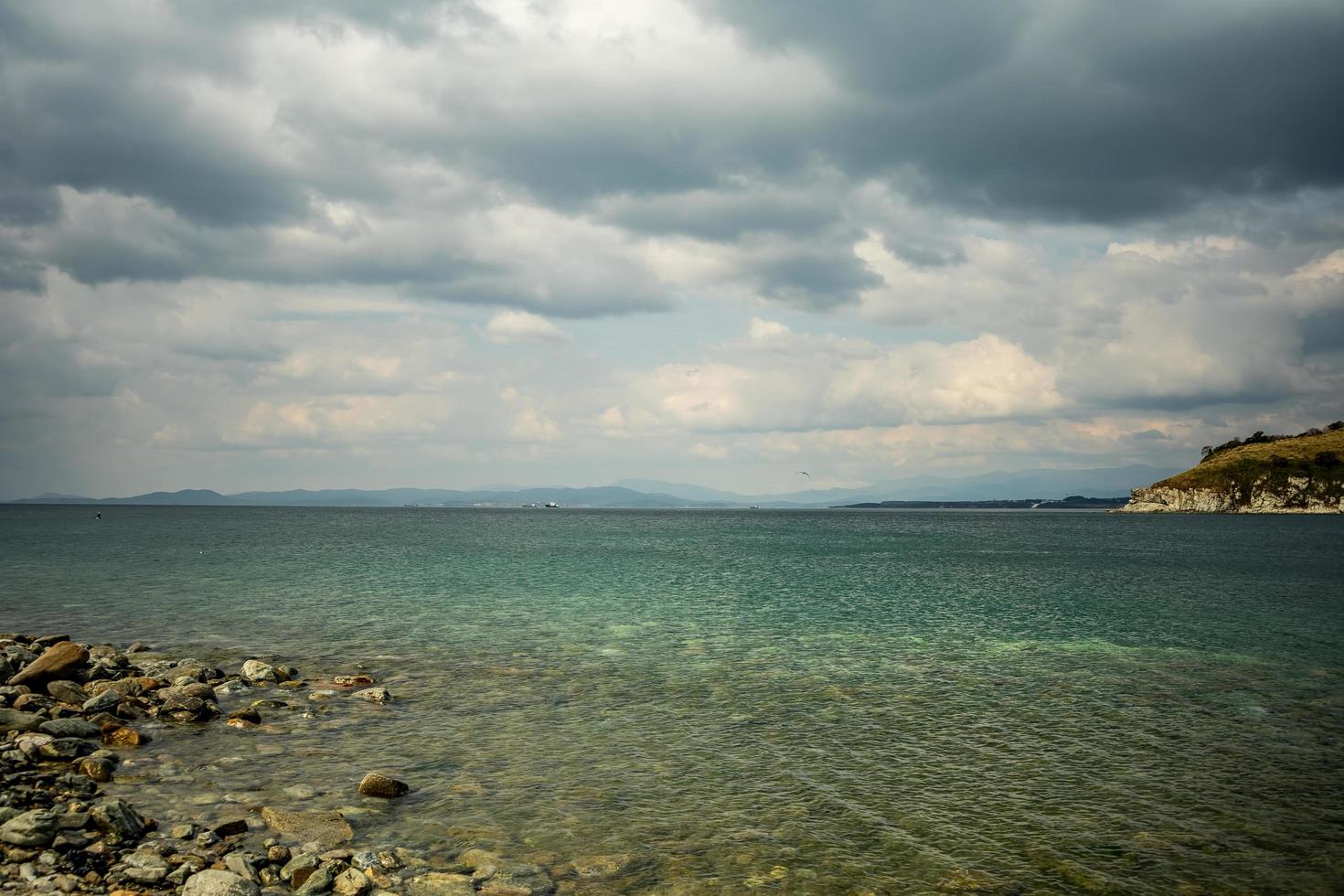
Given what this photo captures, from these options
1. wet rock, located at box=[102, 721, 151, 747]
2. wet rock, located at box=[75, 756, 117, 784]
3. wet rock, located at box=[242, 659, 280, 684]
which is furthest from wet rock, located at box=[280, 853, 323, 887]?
wet rock, located at box=[242, 659, 280, 684]

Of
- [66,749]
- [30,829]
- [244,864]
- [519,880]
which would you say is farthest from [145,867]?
[66,749]

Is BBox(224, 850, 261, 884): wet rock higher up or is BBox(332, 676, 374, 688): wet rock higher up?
BBox(224, 850, 261, 884): wet rock

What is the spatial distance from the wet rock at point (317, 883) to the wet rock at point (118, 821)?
4.55 meters

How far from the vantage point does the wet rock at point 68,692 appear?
25391 millimetres

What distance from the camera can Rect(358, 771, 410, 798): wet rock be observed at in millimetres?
18234

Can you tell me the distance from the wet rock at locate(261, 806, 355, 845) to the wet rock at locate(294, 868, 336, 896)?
192cm

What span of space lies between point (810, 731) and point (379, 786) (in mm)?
12735

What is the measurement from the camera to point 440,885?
548 inches

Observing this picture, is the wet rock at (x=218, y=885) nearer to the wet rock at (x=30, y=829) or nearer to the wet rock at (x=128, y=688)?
the wet rock at (x=30, y=829)

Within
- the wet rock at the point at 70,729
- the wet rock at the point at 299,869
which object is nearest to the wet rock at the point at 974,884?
the wet rock at the point at 299,869

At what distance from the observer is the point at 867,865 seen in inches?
592

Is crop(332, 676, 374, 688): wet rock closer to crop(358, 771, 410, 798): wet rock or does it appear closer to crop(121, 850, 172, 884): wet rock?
crop(358, 771, 410, 798): wet rock

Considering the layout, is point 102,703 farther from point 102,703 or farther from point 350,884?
point 350,884

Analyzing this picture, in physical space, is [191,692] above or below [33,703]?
below
